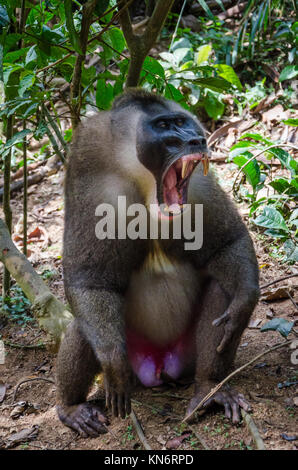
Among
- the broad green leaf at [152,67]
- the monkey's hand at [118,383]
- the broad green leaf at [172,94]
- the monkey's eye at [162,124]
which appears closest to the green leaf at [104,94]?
the broad green leaf at [152,67]

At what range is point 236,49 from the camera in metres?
8.24

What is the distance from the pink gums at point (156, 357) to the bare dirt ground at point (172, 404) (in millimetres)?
89

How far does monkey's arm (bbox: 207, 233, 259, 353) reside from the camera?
323cm

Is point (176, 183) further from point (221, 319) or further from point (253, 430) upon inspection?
point (253, 430)

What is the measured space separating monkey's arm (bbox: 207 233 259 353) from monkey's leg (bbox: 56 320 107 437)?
0.82 metres

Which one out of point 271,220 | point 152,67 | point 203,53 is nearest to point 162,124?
point 152,67

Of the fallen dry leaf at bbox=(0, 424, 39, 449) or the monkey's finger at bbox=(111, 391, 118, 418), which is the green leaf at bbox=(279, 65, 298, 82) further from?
the fallen dry leaf at bbox=(0, 424, 39, 449)

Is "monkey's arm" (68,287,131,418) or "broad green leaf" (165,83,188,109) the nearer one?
"monkey's arm" (68,287,131,418)

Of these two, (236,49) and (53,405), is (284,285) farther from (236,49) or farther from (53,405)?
(236,49)

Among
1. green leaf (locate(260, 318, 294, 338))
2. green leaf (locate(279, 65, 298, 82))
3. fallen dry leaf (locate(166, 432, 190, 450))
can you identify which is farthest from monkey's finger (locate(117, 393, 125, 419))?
green leaf (locate(279, 65, 298, 82))

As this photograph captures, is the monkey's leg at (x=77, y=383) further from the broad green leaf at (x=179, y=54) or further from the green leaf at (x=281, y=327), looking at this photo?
the broad green leaf at (x=179, y=54)

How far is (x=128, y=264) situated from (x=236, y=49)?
5.96 m

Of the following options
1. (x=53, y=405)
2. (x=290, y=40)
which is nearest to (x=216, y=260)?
(x=53, y=405)

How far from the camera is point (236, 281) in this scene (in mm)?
3363
